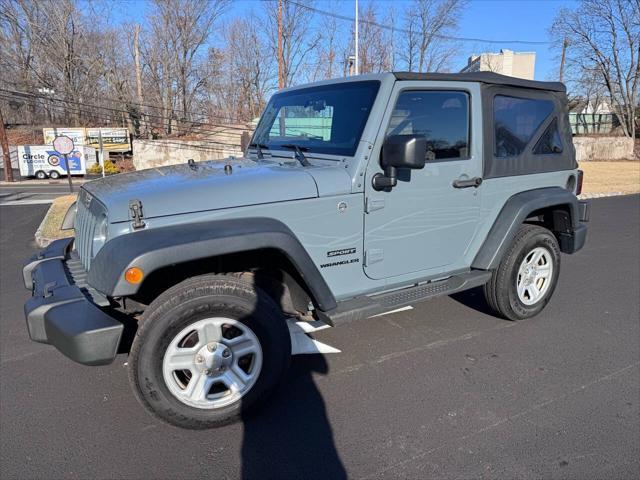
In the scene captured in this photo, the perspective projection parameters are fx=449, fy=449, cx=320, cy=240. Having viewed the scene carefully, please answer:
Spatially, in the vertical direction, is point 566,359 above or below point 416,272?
below

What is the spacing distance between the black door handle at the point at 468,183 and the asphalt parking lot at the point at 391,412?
52.5 inches

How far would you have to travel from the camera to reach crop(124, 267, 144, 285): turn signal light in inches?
89.8

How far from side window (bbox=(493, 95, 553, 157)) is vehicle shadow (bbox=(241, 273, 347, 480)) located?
2.31m

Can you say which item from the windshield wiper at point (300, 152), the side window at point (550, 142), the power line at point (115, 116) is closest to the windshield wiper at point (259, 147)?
the windshield wiper at point (300, 152)

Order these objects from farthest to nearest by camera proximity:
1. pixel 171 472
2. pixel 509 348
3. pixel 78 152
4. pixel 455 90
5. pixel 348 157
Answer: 1. pixel 78 152
2. pixel 509 348
3. pixel 455 90
4. pixel 348 157
5. pixel 171 472

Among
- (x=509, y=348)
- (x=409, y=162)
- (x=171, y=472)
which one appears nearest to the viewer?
(x=171, y=472)

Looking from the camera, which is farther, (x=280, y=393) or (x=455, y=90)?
(x=455, y=90)

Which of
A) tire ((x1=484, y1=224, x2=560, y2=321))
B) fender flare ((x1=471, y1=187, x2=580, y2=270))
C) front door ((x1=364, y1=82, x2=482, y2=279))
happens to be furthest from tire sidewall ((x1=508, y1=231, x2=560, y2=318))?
front door ((x1=364, y1=82, x2=482, y2=279))

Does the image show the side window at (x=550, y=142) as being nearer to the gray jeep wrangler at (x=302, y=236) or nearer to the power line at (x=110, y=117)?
the gray jeep wrangler at (x=302, y=236)

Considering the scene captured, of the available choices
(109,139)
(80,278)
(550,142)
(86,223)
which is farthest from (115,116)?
(550,142)

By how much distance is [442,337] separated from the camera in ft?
12.9

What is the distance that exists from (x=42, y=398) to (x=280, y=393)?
5.31 feet

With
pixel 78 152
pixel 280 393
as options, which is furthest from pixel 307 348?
pixel 78 152

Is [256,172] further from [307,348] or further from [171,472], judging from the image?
[171,472]
